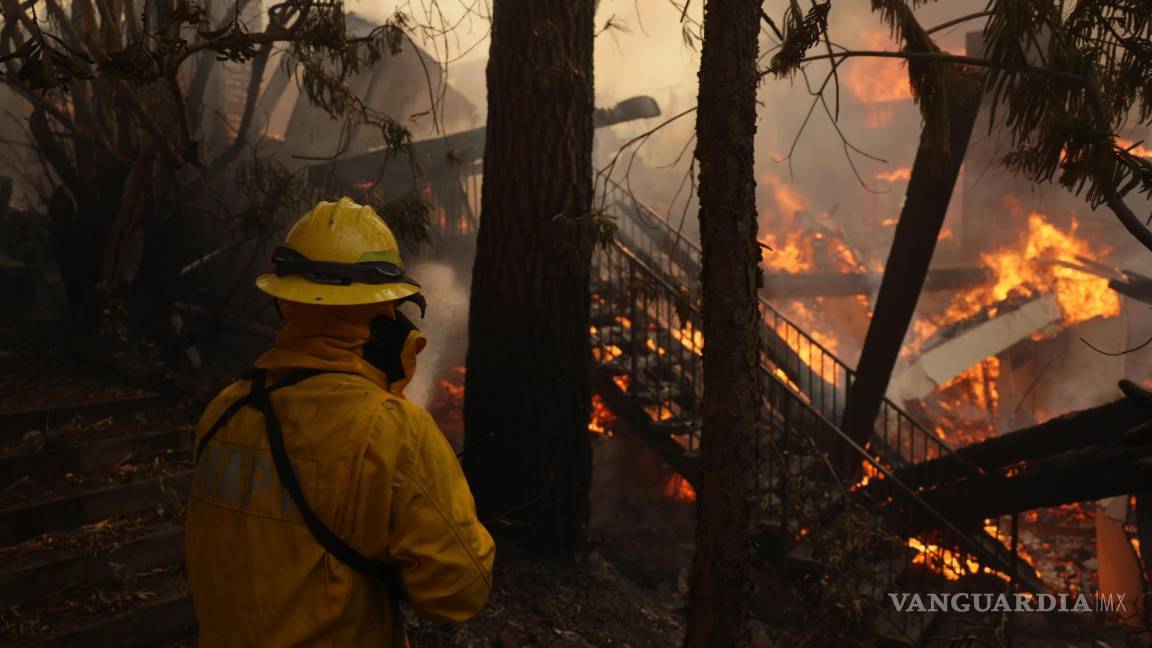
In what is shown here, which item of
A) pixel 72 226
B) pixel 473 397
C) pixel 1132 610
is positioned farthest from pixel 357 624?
pixel 1132 610

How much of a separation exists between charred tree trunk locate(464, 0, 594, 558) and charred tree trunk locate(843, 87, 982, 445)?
304cm

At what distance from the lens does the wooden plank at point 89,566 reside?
13.4 ft

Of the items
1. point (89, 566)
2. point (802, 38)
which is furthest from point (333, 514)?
point (89, 566)

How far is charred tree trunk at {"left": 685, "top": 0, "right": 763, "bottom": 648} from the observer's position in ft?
11.0

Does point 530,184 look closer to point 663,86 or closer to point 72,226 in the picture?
point 72,226

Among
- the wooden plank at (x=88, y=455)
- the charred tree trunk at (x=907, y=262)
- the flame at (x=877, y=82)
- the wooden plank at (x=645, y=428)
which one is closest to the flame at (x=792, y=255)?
the flame at (x=877, y=82)

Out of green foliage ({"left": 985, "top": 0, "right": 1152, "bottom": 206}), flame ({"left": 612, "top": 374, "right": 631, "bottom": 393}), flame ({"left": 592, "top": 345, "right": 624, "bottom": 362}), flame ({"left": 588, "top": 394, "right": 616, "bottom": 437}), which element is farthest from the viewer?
flame ({"left": 588, "top": 394, "right": 616, "bottom": 437})

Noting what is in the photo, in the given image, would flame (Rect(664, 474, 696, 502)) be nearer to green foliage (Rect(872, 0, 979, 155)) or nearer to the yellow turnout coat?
green foliage (Rect(872, 0, 979, 155))

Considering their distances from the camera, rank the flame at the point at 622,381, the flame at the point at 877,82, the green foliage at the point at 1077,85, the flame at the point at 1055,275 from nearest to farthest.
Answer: the green foliage at the point at 1077,85, the flame at the point at 622,381, the flame at the point at 1055,275, the flame at the point at 877,82

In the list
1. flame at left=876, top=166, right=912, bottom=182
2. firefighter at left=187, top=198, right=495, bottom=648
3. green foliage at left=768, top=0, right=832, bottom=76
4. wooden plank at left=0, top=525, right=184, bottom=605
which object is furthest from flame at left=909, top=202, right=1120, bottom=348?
firefighter at left=187, top=198, right=495, bottom=648

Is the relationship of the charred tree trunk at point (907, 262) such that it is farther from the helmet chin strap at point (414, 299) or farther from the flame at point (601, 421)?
the helmet chin strap at point (414, 299)

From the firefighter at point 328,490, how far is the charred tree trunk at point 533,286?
3115mm

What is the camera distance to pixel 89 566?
439 cm

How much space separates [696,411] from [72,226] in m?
6.67
